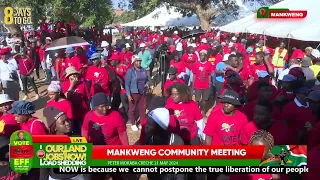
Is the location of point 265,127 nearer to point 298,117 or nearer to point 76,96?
point 298,117

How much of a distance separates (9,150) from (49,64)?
10370 mm

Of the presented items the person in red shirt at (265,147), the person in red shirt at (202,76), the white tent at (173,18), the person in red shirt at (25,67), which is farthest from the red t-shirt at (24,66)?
the white tent at (173,18)

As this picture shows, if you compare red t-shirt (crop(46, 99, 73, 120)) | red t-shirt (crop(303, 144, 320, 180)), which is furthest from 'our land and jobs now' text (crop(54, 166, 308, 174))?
red t-shirt (crop(46, 99, 73, 120))

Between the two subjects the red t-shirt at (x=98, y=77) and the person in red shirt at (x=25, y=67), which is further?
the person in red shirt at (x=25, y=67)

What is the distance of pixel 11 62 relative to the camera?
9.44 m

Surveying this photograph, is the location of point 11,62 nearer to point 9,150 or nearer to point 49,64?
point 49,64

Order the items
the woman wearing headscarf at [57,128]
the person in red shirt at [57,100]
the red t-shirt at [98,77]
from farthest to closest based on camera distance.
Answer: the red t-shirt at [98,77]
the person in red shirt at [57,100]
the woman wearing headscarf at [57,128]

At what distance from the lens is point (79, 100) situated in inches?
229

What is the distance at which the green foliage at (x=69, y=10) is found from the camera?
48.0 feet

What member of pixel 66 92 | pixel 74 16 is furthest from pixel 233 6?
pixel 66 92

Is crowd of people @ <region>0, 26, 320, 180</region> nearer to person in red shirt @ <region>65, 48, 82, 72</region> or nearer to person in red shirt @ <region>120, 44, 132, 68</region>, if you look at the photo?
person in red shirt @ <region>65, 48, 82, 72</region>

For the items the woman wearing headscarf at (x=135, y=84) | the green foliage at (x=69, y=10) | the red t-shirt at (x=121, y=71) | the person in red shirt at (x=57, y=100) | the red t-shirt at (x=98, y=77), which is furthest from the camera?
the green foliage at (x=69, y=10)

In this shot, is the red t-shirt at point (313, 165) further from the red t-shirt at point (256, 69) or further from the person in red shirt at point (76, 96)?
the red t-shirt at point (256, 69)

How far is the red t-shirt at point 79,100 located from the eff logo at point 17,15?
32.1ft
